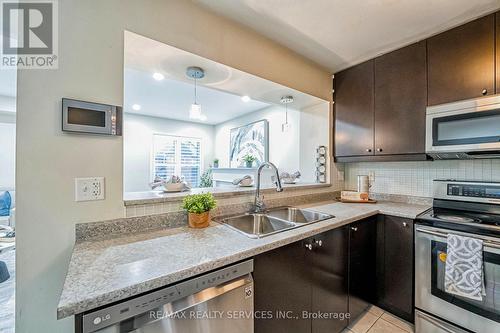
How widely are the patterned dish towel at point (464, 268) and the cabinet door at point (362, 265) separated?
1.62 feet

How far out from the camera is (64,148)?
3.41ft

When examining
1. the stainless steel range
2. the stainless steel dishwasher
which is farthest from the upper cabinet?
the stainless steel dishwasher

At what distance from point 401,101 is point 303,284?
1841 millimetres

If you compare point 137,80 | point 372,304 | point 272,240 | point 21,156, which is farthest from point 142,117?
point 372,304

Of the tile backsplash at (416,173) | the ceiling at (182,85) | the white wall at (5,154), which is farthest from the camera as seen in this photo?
the white wall at (5,154)

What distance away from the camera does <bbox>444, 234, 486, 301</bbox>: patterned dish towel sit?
1.28 meters

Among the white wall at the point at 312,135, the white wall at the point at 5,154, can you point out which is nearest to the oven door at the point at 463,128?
the white wall at the point at 312,135

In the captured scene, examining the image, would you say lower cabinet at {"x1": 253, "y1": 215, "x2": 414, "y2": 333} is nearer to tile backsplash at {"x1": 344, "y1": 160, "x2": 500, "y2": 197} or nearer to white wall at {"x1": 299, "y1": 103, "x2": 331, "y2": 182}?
tile backsplash at {"x1": 344, "y1": 160, "x2": 500, "y2": 197}

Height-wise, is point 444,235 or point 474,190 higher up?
point 474,190

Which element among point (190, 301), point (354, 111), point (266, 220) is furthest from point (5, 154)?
point (354, 111)

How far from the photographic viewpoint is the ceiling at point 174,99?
3076mm

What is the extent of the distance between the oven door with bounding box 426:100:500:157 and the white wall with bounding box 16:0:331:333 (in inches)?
82.3

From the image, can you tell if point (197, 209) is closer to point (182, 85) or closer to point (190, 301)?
point (190, 301)

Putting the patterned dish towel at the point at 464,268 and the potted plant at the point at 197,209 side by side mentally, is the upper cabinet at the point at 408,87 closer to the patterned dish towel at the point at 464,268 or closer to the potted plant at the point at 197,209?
the patterned dish towel at the point at 464,268
